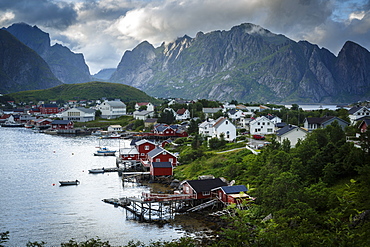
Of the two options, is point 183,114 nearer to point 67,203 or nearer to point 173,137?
point 173,137

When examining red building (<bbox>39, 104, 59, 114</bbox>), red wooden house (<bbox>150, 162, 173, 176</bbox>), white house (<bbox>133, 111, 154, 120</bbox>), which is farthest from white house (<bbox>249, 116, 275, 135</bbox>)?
red building (<bbox>39, 104, 59, 114</bbox>)

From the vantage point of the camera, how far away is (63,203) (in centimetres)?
4062

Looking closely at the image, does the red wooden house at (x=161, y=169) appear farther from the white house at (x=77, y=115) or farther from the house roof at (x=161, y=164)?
the white house at (x=77, y=115)

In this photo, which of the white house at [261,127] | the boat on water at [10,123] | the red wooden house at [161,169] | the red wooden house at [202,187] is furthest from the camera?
the boat on water at [10,123]

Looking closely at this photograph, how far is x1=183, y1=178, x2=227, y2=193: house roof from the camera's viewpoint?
39647 mm

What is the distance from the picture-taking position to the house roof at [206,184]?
39.6m

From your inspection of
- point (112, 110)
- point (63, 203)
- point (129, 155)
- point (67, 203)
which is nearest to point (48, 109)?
point (112, 110)

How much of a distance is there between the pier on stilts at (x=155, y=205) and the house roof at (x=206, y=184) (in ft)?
4.07

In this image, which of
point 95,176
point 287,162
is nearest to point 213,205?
point 287,162

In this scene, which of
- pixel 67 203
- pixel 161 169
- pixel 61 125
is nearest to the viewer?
pixel 67 203

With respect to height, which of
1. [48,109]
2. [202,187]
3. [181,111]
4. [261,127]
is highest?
[48,109]

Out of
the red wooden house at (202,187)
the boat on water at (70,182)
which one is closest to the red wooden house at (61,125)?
the boat on water at (70,182)

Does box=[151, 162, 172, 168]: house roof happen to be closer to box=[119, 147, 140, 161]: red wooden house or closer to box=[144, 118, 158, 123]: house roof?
box=[119, 147, 140, 161]: red wooden house

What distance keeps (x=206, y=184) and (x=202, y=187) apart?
2.48 ft
